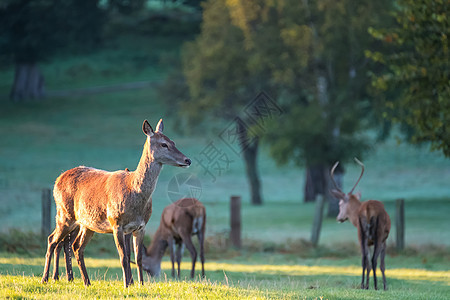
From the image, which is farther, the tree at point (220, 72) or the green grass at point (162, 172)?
the green grass at point (162, 172)

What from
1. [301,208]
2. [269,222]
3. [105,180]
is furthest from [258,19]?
[105,180]

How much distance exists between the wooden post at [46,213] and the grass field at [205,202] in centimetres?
29

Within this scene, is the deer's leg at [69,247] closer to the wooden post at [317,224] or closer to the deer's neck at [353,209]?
the deer's neck at [353,209]

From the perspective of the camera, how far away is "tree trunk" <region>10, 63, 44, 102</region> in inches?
2050

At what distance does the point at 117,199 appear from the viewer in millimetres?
9008

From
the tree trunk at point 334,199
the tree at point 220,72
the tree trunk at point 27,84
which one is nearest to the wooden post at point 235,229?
the tree trunk at point 334,199

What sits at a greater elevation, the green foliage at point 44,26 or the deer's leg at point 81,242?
the green foliage at point 44,26

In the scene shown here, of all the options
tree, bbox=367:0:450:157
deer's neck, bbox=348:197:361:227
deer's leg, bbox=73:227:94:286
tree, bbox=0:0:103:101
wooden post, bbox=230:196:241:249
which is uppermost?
tree, bbox=0:0:103:101

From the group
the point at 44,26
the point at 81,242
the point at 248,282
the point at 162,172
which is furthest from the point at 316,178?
the point at 81,242

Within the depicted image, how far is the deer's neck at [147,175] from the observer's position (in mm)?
8969

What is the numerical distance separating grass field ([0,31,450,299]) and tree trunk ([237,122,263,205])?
103cm

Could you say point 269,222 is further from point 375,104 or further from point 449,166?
point 449,166

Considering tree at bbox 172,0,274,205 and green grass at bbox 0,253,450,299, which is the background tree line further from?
green grass at bbox 0,253,450,299

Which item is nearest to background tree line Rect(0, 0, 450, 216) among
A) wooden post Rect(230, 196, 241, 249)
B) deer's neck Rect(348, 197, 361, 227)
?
deer's neck Rect(348, 197, 361, 227)
